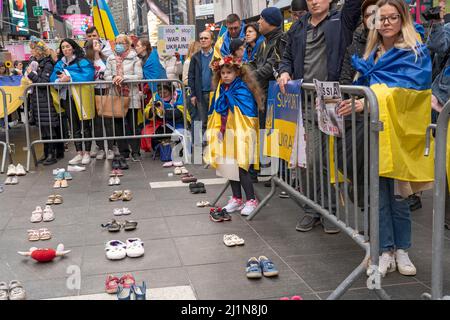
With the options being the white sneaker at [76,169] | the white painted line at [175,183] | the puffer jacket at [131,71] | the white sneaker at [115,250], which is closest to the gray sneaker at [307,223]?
the white sneaker at [115,250]

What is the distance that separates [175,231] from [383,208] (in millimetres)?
2278

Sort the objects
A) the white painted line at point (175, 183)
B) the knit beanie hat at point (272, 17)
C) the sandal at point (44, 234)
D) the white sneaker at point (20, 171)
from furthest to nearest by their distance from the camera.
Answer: the white sneaker at point (20, 171), the white painted line at point (175, 183), the knit beanie hat at point (272, 17), the sandal at point (44, 234)

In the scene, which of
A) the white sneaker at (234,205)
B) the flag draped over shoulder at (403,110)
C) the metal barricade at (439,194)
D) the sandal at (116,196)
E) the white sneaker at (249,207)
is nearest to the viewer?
the metal barricade at (439,194)

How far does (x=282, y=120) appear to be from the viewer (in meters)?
5.39

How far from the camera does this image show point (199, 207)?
675cm

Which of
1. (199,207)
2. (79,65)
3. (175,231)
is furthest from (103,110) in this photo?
(175,231)

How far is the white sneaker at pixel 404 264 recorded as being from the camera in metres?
4.31

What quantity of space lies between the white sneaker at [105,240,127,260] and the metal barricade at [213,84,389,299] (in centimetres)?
165

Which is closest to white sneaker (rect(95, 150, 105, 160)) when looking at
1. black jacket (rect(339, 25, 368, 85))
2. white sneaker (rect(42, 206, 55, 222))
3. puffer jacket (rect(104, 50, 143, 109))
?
puffer jacket (rect(104, 50, 143, 109))

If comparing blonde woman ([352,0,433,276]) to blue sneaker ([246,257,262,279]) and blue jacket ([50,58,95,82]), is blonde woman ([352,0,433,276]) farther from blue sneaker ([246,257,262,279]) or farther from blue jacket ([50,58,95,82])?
blue jacket ([50,58,95,82])

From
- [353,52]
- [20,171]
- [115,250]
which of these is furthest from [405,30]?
[20,171]

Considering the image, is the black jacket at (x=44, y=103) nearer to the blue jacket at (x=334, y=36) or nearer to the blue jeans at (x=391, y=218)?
the blue jacket at (x=334, y=36)

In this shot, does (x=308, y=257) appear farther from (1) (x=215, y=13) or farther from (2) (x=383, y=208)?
(1) (x=215, y=13)

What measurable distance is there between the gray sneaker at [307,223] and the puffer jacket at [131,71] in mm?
5244
